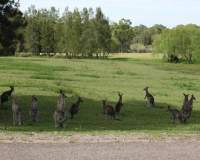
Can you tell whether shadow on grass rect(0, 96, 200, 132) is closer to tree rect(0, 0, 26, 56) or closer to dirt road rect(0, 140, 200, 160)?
tree rect(0, 0, 26, 56)

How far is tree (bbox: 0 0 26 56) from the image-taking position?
1312 inches

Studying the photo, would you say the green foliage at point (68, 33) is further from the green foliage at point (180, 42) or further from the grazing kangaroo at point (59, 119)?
the grazing kangaroo at point (59, 119)

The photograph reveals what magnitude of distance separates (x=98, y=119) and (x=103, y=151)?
41.9 feet

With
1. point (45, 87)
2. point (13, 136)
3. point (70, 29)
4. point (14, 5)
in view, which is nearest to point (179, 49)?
point (70, 29)

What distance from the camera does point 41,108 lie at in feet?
107

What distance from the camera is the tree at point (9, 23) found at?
33312 mm

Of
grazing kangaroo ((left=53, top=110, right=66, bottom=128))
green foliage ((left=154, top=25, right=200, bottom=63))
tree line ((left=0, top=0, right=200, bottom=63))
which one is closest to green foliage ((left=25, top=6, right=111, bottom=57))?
tree line ((left=0, top=0, right=200, bottom=63))

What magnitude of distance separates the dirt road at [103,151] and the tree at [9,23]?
1713cm

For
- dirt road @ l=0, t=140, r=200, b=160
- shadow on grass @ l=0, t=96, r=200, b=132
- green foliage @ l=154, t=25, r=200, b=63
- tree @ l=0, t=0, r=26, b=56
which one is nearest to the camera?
dirt road @ l=0, t=140, r=200, b=160

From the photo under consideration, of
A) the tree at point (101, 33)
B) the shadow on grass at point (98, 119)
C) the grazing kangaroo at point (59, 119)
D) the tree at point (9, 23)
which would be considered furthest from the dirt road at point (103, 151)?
the tree at point (101, 33)

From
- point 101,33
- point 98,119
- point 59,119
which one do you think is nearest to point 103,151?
point 59,119

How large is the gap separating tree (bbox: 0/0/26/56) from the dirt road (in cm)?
1713

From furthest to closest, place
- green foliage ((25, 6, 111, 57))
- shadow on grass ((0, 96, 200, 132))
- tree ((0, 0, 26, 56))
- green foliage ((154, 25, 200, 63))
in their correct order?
green foliage ((25, 6, 111, 57)), green foliage ((154, 25, 200, 63)), tree ((0, 0, 26, 56)), shadow on grass ((0, 96, 200, 132))

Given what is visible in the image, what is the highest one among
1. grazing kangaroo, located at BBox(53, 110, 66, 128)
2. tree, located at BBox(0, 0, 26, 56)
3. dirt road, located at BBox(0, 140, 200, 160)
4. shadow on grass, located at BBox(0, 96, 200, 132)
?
tree, located at BBox(0, 0, 26, 56)
